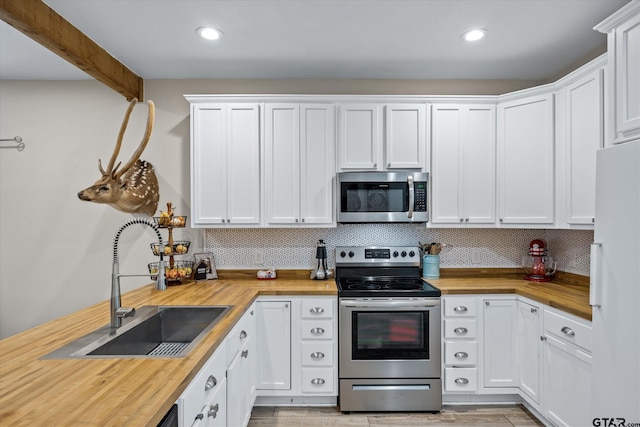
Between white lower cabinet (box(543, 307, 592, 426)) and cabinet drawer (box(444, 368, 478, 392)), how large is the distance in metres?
0.47

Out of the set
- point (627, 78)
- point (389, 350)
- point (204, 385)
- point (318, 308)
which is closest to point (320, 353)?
point (318, 308)

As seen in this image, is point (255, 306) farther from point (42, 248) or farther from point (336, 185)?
point (42, 248)

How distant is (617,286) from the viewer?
1.68 m

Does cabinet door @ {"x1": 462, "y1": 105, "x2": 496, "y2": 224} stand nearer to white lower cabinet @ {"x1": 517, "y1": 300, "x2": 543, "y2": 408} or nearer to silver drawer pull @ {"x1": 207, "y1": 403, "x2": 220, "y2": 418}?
white lower cabinet @ {"x1": 517, "y1": 300, "x2": 543, "y2": 408}

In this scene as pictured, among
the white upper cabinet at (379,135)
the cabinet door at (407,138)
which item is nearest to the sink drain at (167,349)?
the white upper cabinet at (379,135)

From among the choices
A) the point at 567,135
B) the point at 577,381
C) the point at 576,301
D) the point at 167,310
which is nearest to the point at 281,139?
the point at 167,310

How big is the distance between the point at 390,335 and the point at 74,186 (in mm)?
2927

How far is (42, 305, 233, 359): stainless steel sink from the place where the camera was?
1463mm

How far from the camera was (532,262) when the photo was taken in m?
3.24

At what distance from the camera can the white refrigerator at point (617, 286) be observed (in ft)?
5.21

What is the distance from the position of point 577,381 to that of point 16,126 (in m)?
4.58

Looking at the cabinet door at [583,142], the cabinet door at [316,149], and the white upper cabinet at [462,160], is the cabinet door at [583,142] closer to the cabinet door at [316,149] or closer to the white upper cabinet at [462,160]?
the white upper cabinet at [462,160]

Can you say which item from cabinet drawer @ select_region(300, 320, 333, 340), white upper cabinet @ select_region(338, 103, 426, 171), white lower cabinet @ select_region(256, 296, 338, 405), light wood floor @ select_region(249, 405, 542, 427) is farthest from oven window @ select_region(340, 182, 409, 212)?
light wood floor @ select_region(249, 405, 542, 427)

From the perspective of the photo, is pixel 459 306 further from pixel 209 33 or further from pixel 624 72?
pixel 209 33
